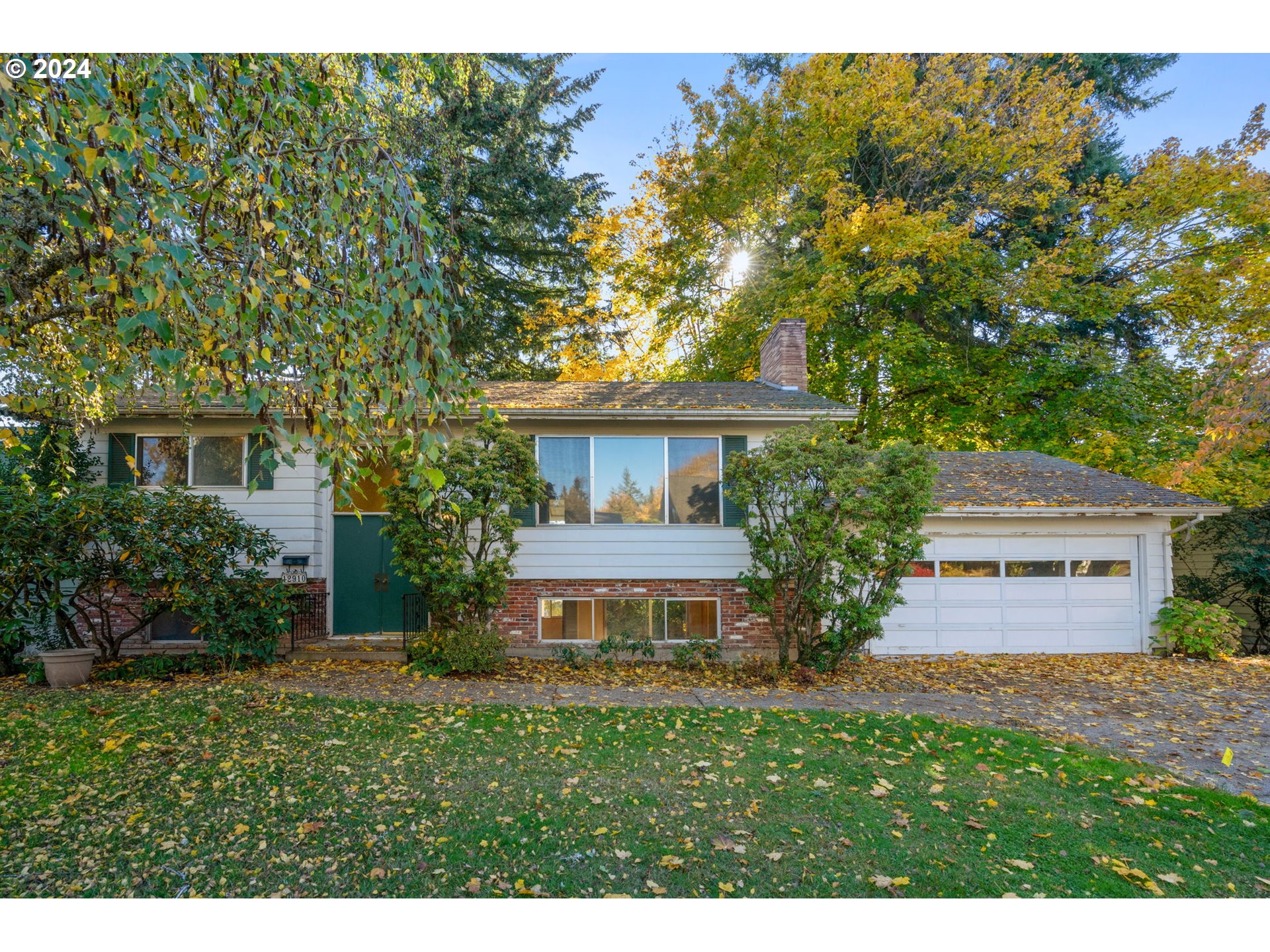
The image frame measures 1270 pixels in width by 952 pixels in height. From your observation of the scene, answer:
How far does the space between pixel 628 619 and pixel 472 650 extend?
96.1 inches

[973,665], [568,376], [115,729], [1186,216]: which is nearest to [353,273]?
[115,729]

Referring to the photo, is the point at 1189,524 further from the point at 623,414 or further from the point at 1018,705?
the point at 623,414

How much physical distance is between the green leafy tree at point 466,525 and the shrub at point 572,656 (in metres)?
1.29

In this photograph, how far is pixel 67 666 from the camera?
23.1 ft

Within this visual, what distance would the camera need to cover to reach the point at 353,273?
375cm

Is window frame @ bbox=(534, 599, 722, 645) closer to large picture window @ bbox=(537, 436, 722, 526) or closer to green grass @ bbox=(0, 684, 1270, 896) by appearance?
large picture window @ bbox=(537, 436, 722, 526)

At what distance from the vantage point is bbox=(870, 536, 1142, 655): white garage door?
32.7ft

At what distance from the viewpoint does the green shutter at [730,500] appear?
9.20 metres

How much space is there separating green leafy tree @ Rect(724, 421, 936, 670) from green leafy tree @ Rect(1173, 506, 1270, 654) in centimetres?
793

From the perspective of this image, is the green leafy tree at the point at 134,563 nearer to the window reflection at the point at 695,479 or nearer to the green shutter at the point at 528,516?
the green shutter at the point at 528,516

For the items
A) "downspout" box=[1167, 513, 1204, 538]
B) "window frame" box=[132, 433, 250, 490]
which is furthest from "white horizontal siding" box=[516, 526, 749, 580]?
"downspout" box=[1167, 513, 1204, 538]

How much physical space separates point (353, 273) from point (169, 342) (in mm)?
1231
